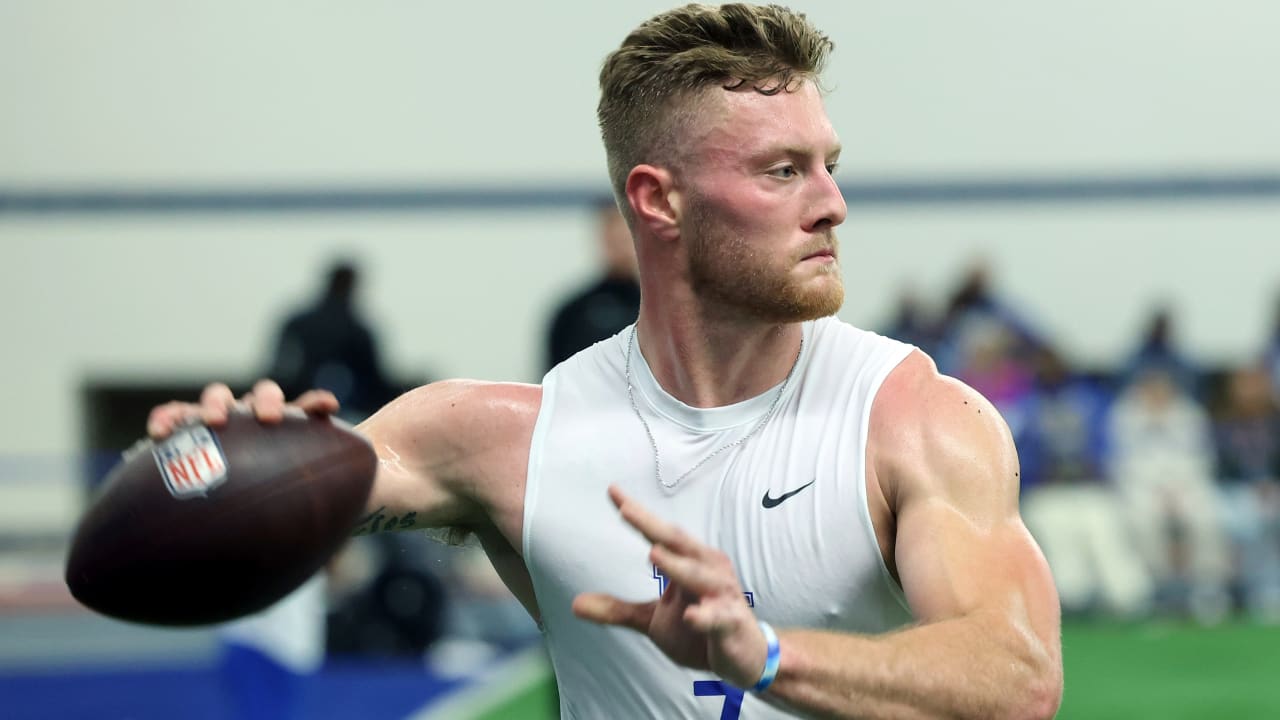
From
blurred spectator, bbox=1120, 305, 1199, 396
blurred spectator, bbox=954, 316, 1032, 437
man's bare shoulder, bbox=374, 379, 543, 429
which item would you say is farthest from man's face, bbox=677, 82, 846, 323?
blurred spectator, bbox=1120, 305, 1199, 396

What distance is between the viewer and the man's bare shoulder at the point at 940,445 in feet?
8.23

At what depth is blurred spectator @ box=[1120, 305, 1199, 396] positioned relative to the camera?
9883 millimetres

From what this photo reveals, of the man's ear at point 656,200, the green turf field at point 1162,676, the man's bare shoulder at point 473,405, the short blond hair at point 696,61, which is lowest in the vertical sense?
the green turf field at point 1162,676

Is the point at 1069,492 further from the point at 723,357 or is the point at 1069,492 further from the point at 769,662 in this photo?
the point at 769,662

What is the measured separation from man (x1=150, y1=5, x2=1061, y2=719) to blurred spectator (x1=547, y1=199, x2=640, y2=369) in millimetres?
2631

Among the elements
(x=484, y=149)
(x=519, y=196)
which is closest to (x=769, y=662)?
(x=519, y=196)

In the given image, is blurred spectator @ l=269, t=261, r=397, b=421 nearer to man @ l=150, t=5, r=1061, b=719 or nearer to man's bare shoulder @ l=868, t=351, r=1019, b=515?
man @ l=150, t=5, r=1061, b=719

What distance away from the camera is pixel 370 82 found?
500 inches

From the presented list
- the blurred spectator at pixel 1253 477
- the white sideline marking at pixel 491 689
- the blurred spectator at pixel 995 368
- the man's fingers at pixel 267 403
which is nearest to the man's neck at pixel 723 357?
the man's fingers at pixel 267 403

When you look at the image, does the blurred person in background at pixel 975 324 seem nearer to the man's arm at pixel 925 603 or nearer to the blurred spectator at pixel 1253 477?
the blurred spectator at pixel 1253 477

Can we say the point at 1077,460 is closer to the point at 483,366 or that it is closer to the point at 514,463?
the point at 483,366

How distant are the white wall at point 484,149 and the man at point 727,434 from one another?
29.6 feet

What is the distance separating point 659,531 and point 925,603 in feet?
1.60

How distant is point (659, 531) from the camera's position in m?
2.10
